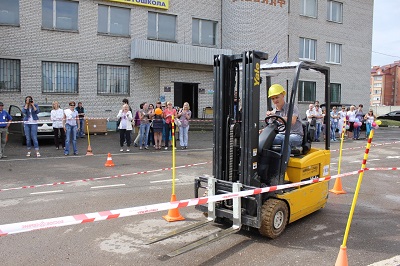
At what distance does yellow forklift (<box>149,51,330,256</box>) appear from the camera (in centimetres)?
507

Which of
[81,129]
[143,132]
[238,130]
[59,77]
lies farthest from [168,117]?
[238,130]

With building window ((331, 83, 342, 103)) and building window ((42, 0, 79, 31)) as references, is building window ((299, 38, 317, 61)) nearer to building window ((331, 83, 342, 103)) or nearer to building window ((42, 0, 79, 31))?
building window ((331, 83, 342, 103))

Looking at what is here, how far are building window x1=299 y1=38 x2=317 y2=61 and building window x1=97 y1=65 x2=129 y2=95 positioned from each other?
14.0 meters

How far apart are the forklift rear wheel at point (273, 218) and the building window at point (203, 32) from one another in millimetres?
19672

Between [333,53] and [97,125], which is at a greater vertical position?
[333,53]

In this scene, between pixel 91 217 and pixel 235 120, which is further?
pixel 235 120

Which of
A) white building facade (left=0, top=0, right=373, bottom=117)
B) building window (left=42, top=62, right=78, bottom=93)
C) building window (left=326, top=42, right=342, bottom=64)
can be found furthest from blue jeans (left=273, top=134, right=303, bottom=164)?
building window (left=326, top=42, right=342, bottom=64)

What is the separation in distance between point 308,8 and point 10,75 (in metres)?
21.6

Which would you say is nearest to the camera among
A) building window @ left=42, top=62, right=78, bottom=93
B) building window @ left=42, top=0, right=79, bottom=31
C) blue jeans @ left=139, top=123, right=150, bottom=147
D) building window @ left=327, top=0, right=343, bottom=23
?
blue jeans @ left=139, top=123, right=150, bottom=147

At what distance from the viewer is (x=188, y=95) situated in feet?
79.4

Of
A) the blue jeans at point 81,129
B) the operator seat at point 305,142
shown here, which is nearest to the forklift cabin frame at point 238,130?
the operator seat at point 305,142

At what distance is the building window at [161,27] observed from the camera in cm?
2242

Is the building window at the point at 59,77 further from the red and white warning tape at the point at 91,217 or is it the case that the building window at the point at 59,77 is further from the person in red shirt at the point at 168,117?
the red and white warning tape at the point at 91,217

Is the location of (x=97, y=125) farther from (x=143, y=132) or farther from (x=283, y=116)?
(x=283, y=116)
